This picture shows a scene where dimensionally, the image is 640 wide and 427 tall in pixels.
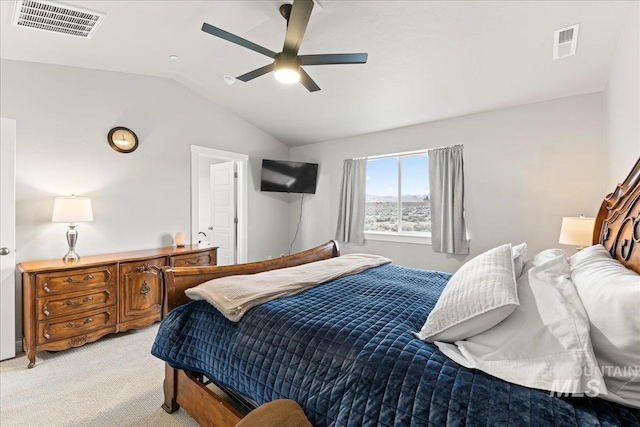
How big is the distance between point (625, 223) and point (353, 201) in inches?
144

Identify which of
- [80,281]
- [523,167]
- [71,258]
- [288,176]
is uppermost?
[288,176]

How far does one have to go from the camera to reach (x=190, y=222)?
4.35 m

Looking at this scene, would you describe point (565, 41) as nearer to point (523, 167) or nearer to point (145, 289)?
point (523, 167)

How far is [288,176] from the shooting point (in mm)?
5445

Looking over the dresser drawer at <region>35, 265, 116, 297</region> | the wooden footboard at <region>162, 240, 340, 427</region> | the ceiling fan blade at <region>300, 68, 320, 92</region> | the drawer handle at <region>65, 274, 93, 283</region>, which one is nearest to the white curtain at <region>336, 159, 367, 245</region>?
the ceiling fan blade at <region>300, 68, 320, 92</region>

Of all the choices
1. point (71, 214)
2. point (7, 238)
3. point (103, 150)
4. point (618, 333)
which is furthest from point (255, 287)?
point (103, 150)

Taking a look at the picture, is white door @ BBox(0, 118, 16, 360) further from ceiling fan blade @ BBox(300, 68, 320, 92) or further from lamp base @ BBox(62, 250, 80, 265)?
ceiling fan blade @ BBox(300, 68, 320, 92)

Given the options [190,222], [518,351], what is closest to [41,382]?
[190,222]

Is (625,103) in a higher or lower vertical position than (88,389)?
higher

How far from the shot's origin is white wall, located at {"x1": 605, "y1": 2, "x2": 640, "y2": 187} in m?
2.04

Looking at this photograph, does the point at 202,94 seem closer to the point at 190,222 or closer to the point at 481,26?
the point at 190,222

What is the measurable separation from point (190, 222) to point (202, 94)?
1884 mm

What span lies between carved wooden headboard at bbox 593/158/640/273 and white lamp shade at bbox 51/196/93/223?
4.12 meters

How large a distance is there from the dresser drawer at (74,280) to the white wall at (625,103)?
14.7 ft
